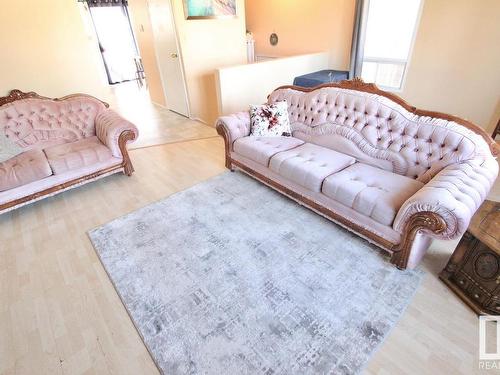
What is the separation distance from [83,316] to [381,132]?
250 cm

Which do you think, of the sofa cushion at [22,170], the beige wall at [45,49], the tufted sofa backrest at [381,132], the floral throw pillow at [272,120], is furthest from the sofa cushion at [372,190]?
the beige wall at [45,49]

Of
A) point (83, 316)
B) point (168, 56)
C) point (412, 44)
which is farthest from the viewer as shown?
point (168, 56)

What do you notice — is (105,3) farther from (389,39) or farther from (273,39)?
(389,39)

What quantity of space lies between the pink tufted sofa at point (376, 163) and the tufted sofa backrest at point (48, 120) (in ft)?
5.20

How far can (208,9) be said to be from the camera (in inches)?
156

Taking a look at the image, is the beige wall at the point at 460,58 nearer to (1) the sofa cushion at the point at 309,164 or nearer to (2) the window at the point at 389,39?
(2) the window at the point at 389,39

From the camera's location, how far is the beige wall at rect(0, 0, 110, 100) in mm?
2605

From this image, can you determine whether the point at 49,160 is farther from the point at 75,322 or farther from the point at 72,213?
the point at 75,322

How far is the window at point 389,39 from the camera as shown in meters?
3.65

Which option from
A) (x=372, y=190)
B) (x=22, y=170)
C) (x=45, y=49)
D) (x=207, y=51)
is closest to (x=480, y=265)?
(x=372, y=190)

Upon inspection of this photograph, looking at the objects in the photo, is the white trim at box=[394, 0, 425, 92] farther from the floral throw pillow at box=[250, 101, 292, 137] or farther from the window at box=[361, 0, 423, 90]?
the floral throw pillow at box=[250, 101, 292, 137]

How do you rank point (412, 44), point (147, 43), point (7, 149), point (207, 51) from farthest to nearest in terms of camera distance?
point (147, 43), point (207, 51), point (412, 44), point (7, 149)

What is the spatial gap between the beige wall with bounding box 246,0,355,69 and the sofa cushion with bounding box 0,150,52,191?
14.9 feet

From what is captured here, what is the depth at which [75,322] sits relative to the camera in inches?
59.7
